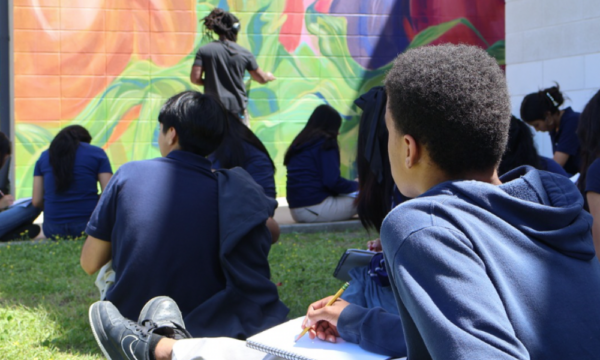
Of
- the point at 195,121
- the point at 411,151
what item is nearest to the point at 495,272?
the point at 411,151

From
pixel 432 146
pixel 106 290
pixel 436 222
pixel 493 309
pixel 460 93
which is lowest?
pixel 106 290

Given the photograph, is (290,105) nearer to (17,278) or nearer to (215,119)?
(17,278)

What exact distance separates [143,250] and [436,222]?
1.91 metres

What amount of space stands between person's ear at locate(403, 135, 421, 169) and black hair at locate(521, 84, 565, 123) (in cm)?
538

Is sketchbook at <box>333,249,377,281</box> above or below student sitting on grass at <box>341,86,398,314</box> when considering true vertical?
below

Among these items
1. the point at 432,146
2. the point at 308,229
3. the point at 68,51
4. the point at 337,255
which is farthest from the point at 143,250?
the point at 68,51

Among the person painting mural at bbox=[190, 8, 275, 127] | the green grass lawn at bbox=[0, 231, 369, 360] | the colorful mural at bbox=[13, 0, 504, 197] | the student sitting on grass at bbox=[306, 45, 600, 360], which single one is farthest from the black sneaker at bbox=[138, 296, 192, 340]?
the colorful mural at bbox=[13, 0, 504, 197]

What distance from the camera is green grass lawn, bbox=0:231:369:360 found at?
368 centimetres

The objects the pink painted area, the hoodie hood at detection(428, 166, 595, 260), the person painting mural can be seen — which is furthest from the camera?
the pink painted area

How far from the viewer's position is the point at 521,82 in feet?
27.9

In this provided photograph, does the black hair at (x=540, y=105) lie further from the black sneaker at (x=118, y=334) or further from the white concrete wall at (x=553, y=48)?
the black sneaker at (x=118, y=334)

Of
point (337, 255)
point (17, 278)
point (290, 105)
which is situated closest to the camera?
point (17, 278)

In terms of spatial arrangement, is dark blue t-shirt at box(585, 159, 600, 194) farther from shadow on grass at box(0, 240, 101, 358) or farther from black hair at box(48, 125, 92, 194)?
black hair at box(48, 125, 92, 194)

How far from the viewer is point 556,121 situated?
6551mm
